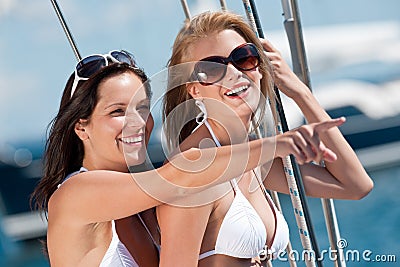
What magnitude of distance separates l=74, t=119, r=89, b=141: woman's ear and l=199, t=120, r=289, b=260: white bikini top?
0.21 meters

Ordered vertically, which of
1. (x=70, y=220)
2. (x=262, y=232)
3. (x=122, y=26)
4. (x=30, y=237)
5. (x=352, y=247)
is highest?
(x=70, y=220)

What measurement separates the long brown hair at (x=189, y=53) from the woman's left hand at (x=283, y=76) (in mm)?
97

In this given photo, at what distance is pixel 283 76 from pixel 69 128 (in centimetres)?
40

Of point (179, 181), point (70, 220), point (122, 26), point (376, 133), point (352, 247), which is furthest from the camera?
point (122, 26)

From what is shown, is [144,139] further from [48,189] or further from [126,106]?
[48,189]

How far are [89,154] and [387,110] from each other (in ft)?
35.7

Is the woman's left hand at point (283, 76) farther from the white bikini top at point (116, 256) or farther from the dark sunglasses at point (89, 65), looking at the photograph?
the white bikini top at point (116, 256)

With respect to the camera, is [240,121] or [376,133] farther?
[376,133]

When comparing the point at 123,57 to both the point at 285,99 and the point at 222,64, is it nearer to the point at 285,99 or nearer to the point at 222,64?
the point at 222,64

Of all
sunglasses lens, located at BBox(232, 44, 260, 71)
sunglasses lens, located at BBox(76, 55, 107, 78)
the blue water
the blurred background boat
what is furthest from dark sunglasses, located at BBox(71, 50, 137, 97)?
the blurred background boat

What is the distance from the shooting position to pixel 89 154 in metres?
1.27

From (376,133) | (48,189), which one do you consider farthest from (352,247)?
(48,189)

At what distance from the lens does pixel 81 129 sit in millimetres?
1263

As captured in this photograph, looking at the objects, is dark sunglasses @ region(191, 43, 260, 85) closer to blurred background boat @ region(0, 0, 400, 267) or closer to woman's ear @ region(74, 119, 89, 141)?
woman's ear @ region(74, 119, 89, 141)
